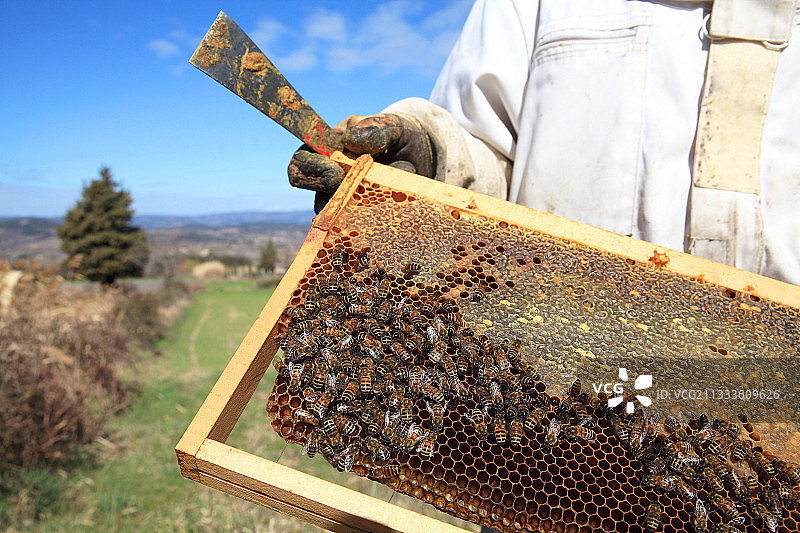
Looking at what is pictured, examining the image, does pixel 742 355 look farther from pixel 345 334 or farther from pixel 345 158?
pixel 345 158

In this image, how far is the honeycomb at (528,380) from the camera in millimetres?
1990

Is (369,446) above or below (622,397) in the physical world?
below

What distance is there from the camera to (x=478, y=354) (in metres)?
2.26

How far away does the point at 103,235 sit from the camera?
35.2 meters

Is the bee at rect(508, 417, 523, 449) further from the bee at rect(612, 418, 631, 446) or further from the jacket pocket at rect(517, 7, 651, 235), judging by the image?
the jacket pocket at rect(517, 7, 651, 235)

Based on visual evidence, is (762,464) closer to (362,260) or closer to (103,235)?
(362,260)

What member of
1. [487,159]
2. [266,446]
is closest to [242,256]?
[266,446]

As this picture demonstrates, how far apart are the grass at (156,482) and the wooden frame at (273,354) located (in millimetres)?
1481

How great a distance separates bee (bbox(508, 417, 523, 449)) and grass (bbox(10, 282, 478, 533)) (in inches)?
65.7

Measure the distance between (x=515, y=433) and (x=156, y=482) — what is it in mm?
9651

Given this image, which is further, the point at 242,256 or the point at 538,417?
the point at 242,256

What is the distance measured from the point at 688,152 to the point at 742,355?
55.2 inches

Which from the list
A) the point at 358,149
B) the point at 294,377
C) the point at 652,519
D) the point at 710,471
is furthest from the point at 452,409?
the point at 358,149

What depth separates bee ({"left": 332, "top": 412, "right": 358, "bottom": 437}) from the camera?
2.01 meters
